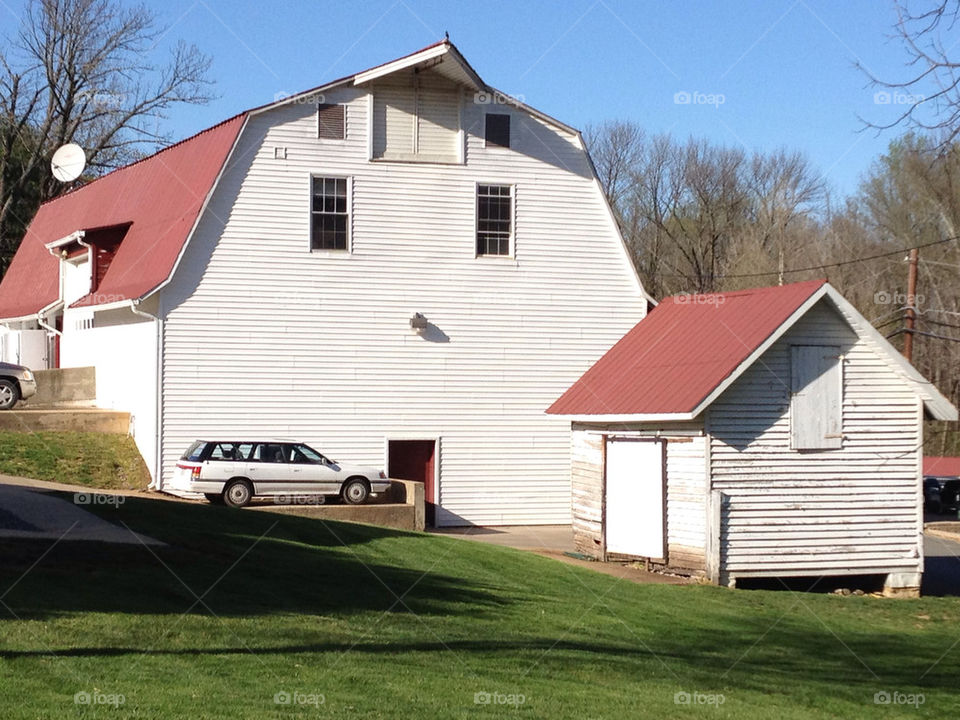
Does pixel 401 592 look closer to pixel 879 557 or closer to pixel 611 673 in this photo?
pixel 611 673

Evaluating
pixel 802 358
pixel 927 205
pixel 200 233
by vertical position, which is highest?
pixel 927 205

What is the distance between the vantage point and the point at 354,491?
95.0 feet

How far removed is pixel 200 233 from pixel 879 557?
16.5 metres

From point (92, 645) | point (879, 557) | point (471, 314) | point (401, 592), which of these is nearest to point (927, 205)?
point (471, 314)

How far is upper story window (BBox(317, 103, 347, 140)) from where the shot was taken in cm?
3102

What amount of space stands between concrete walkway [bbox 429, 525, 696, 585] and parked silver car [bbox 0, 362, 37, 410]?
35.6 ft

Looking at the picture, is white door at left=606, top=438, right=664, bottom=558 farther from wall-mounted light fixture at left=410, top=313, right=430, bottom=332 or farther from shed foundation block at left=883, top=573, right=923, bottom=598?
wall-mounted light fixture at left=410, top=313, right=430, bottom=332

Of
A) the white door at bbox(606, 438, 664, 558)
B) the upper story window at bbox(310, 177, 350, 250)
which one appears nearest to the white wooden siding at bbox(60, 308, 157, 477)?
the upper story window at bbox(310, 177, 350, 250)

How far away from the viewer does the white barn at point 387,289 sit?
30109 millimetres

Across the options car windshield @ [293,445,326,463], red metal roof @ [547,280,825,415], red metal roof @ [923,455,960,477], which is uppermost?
red metal roof @ [547,280,825,415]

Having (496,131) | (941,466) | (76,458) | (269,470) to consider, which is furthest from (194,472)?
(941,466)

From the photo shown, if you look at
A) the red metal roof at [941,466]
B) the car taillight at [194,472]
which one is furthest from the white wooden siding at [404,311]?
the red metal roof at [941,466]

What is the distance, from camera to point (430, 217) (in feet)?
104

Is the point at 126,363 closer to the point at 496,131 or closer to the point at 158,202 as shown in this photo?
the point at 158,202
